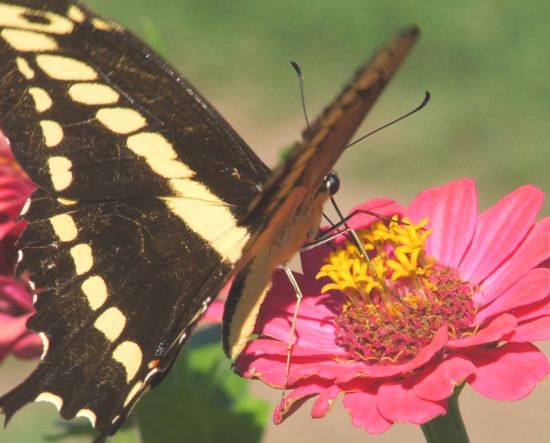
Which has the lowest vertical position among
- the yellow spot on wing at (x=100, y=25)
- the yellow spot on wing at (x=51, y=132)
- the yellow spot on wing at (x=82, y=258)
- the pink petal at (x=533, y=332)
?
the yellow spot on wing at (x=82, y=258)

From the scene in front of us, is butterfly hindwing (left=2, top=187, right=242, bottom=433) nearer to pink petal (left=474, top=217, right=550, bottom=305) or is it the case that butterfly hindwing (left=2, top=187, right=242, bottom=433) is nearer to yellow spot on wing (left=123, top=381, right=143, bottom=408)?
yellow spot on wing (left=123, top=381, right=143, bottom=408)

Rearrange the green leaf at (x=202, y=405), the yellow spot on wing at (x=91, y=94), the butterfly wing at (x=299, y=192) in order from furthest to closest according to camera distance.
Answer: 1. the green leaf at (x=202, y=405)
2. the yellow spot on wing at (x=91, y=94)
3. the butterfly wing at (x=299, y=192)

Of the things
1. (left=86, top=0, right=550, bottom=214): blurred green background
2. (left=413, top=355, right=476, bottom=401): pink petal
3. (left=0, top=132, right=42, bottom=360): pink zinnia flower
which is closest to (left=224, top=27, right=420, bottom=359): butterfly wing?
(left=413, top=355, right=476, bottom=401): pink petal

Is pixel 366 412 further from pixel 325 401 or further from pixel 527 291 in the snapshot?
pixel 527 291

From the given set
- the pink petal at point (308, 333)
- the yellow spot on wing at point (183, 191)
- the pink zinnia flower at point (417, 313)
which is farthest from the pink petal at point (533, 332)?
the yellow spot on wing at point (183, 191)

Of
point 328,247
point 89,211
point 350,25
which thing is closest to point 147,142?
point 89,211

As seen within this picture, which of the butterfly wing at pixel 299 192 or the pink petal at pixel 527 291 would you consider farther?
the pink petal at pixel 527 291

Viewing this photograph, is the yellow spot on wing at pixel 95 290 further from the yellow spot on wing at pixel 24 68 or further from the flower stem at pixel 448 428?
the flower stem at pixel 448 428

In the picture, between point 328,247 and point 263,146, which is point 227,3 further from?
point 328,247
